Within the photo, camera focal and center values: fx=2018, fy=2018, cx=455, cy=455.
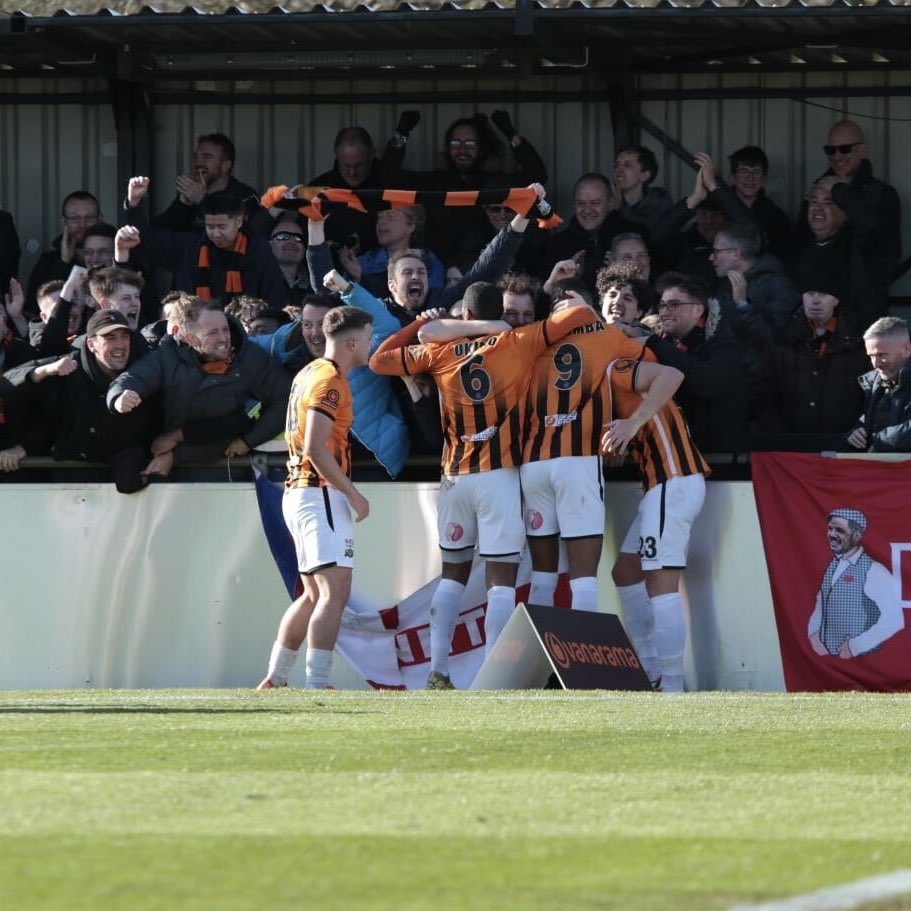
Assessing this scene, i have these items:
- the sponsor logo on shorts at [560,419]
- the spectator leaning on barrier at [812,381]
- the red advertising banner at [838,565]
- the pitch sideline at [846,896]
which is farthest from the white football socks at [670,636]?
the pitch sideline at [846,896]

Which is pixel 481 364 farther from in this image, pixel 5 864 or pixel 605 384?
pixel 5 864

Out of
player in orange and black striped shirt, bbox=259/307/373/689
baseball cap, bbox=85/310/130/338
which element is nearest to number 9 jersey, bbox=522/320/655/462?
player in orange and black striped shirt, bbox=259/307/373/689

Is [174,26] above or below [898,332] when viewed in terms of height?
above

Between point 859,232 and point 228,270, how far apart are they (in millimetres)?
4293

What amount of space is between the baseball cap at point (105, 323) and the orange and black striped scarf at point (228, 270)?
6.03 ft

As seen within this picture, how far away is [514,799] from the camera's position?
5973 mm

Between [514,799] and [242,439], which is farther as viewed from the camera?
[242,439]

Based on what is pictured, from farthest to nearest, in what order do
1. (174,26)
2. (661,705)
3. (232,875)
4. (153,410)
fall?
(174,26), (153,410), (661,705), (232,875)

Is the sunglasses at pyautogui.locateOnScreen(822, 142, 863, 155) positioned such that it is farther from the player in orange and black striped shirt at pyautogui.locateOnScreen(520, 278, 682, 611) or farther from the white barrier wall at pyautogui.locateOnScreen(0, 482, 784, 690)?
the white barrier wall at pyautogui.locateOnScreen(0, 482, 784, 690)

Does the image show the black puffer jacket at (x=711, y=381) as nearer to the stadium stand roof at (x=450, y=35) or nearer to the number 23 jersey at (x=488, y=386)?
the number 23 jersey at (x=488, y=386)

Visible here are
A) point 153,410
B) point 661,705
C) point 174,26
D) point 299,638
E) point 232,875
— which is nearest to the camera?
point 232,875

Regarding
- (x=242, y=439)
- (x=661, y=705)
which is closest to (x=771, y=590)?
(x=661, y=705)

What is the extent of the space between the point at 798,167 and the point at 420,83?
3.02 metres

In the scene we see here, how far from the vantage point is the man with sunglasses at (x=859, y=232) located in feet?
44.3
